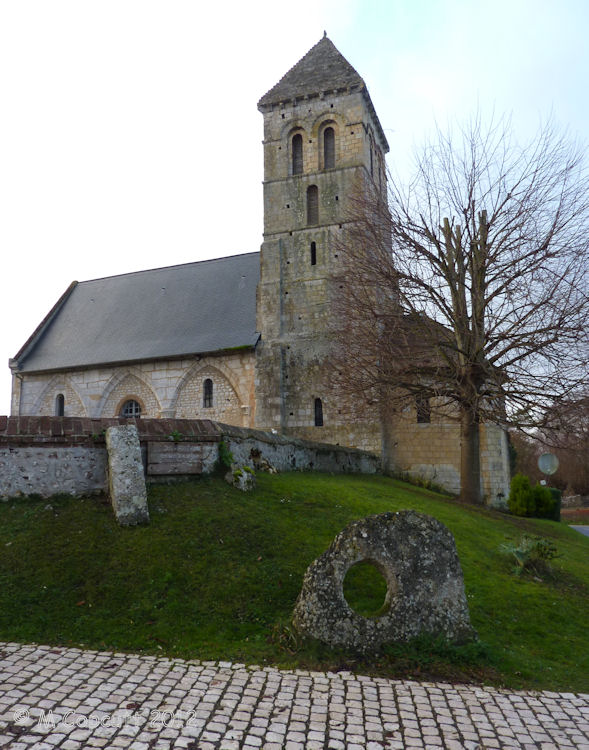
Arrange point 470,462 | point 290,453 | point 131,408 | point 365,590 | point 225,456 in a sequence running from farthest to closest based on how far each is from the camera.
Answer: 1. point 131,408
2. point 470,462
3. point 290,453
4. point 225,456
5. point 365,590

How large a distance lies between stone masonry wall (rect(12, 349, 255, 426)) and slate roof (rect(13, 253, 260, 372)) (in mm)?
490

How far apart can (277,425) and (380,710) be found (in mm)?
15888

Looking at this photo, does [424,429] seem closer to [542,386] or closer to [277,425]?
[277,425]

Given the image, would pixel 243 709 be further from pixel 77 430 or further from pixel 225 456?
pixel 225 456

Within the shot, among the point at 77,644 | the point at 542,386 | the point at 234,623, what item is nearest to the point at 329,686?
the point at 234,623

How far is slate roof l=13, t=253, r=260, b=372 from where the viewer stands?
2192cm

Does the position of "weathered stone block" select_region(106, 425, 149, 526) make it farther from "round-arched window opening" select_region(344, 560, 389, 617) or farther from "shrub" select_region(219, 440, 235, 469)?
"round-arched window opening" select_region(344, 560, 389, 617)

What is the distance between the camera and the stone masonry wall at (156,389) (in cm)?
2058

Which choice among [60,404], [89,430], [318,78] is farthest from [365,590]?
[318,78]

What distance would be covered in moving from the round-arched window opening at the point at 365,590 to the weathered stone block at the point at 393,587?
43 centimetres

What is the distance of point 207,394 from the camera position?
21.1m

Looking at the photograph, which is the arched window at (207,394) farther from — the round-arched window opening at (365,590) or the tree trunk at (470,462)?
the round-arched window opening at (365,590)

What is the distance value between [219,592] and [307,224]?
17640 millimetres

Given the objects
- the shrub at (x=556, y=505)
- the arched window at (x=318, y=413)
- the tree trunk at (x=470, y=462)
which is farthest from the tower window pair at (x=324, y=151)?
the shrub at (x=556, y=505)
